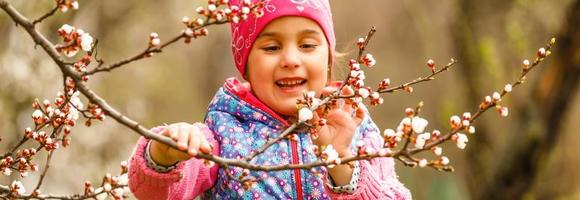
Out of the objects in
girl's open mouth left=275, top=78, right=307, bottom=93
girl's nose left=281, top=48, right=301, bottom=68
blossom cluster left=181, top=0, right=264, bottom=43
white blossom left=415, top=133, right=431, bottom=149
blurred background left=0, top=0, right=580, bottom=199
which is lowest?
white blossom left=415, top=133, right=431, bottom=149

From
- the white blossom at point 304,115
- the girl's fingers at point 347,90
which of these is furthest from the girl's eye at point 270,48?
the white blossom at point 304,115

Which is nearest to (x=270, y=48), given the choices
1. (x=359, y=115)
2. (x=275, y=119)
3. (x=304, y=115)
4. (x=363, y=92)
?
(x=275, y=119)

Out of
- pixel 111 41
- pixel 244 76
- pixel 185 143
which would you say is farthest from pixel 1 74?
pixel 185 143

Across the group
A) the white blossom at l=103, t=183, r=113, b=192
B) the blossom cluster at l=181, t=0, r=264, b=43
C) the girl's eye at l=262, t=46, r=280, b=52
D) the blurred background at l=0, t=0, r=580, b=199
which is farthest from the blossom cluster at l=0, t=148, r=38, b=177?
the blurred background at l=0, t=0, r=580, b=199

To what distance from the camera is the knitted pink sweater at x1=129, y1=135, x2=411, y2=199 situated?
8.91 ft

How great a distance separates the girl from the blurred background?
1.09 metres

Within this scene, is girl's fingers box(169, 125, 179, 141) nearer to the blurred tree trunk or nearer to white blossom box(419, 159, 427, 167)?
white blossom box(419, 159, 427, 167)

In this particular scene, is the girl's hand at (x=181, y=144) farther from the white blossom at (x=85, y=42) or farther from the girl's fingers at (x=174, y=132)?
the white blossom at (x=85, y=42)

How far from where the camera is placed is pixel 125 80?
1659cm

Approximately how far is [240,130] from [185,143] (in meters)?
0.75

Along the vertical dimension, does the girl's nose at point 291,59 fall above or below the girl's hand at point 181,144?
above

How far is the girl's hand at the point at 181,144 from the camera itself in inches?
85.4

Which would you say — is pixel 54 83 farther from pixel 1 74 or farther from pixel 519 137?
pixel 519 137

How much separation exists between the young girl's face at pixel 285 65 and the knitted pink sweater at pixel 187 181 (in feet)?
0.68
